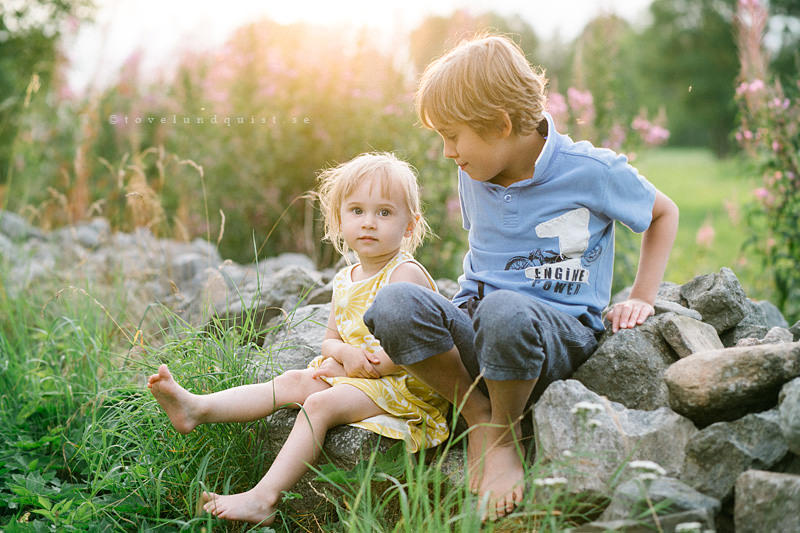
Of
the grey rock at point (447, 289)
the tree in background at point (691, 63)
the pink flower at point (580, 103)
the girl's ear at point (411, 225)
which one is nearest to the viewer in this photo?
the girl's ear at point (411, 225)

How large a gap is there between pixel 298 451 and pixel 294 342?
0.78 m

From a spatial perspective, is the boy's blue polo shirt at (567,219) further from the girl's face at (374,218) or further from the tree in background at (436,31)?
the tree in background at (436,31)

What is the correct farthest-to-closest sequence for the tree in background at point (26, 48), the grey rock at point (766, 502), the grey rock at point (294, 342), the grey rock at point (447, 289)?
1. the tree in background at point (26, 48)
2. the grey rock at point (447, 289)
3. the grey rock at point (294, 342)
4. the grey rock at point (766, 502)

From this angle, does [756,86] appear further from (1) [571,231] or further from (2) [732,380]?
(2) [732,380]

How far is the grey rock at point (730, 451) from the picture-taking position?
1652 mm

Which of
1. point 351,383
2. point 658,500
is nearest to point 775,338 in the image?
point 658,500

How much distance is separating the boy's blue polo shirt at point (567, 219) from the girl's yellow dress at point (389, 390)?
315 millimetres

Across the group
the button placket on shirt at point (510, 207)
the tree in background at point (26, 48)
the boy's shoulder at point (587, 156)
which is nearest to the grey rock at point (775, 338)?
the boy's shoulder at point (587, 156)

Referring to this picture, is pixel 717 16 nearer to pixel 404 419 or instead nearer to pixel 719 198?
pixel 719 198

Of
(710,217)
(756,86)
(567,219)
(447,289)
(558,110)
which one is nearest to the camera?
(567,219)

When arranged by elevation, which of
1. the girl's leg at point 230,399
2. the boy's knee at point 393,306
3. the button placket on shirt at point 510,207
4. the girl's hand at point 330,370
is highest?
the button placket on shirt at point 510,207

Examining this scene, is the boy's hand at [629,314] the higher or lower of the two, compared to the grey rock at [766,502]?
higher

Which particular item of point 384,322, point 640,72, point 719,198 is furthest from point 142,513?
point 640,72

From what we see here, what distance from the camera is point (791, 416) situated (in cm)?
153
